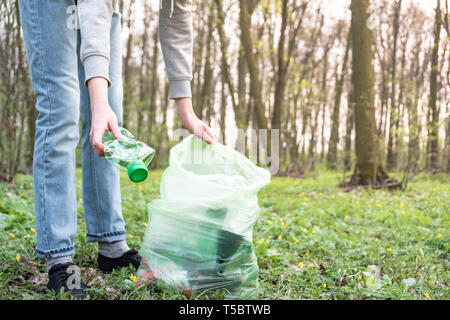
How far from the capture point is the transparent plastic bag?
4.92 feet

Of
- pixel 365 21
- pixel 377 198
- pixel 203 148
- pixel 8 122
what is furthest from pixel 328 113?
pixel 203 148

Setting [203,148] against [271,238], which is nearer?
[203,148]

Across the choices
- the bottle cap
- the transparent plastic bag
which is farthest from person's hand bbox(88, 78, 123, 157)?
the transparent plastic bag

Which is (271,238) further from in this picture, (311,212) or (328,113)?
(328,113)

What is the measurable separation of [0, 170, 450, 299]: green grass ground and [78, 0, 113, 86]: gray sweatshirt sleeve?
882 mm

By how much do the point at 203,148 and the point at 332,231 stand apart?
1.83 m

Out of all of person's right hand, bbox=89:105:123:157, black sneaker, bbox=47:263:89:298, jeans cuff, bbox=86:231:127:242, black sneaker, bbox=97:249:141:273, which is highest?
person's right hand, bbox=89:105:123:157

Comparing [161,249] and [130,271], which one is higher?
[161,249]

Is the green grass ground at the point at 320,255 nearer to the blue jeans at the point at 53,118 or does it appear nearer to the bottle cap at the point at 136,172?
the blue jeans at the point at 53,118

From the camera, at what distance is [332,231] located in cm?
319

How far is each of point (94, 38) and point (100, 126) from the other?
1.20 ft

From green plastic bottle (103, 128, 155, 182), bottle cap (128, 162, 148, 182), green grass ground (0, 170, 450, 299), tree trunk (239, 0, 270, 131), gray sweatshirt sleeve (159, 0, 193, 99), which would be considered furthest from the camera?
tree trunk (239, 0, 270, 131)

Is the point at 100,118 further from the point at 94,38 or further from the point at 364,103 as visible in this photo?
the point at 364,103

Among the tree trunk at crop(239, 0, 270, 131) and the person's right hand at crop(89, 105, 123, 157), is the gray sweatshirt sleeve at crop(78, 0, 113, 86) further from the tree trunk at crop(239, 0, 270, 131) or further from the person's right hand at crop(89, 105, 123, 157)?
the tree trunk at crop(239, 0, 270, 131)
